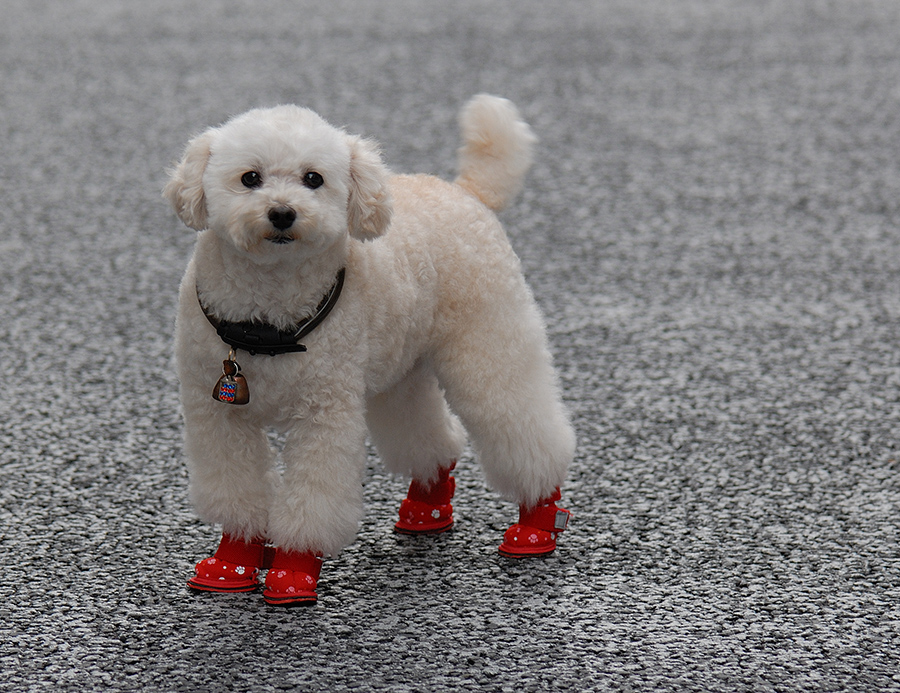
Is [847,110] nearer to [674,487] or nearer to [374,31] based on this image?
[374,31]

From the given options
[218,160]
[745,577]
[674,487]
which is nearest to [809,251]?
[674,487]

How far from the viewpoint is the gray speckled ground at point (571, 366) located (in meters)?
3.20

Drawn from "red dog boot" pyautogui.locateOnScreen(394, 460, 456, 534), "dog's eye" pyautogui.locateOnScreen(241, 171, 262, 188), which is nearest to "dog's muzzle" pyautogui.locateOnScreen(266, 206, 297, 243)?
"dog's eye" pyautogui.locateOnScreen(241, 171, 262, 188)

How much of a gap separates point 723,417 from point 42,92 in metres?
6.51

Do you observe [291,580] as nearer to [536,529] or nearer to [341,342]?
[341,342]

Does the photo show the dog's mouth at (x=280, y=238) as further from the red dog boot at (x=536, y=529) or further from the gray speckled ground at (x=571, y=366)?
the red dog boot at (x=536, y=529)

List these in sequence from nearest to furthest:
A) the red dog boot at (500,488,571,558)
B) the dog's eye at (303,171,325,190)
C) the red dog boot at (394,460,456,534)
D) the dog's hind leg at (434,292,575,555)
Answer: the dog's eye at (303,171,325,190), the dog's hind leg at (434,292,575,555), the red dog boot at (500,488,571,558), the red dog boot at (394,460,456,534)

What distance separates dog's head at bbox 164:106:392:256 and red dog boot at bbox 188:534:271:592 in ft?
2.84

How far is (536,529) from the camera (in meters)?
3.73

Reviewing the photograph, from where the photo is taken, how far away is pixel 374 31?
1119 centimetres

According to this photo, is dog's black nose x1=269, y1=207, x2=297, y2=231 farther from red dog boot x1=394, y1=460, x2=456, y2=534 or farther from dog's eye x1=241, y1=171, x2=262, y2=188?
red dog boot x1=394, y1=460, x2=456, y2=534

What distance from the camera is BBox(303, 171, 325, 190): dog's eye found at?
307 cm

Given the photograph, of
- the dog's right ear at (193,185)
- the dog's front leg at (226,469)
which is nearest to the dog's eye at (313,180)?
the dog's right ear at (193,185)

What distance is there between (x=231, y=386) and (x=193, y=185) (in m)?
0.51
